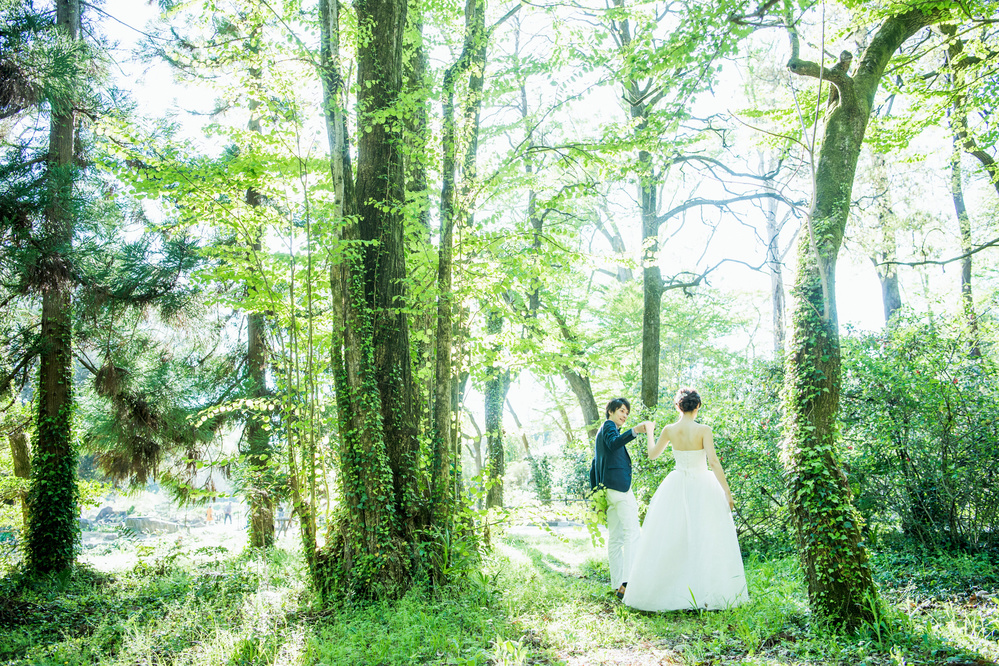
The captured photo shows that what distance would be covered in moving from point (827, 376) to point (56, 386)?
11287 mm

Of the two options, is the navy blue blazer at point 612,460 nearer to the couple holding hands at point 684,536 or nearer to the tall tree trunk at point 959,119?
the couple holding hands at point 684,536

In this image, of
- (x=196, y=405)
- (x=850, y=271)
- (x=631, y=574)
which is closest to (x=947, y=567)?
(x=631, y=574)

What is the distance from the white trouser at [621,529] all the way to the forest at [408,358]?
0.29m

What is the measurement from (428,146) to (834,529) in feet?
18.1

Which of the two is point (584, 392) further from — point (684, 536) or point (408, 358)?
point (684, 536)

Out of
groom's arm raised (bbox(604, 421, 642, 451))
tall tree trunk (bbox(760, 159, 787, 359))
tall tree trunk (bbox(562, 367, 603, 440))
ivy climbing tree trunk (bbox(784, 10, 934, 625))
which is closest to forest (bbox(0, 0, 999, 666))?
ivy climbing tree trunk (bbox(784, 10, 934, 625))

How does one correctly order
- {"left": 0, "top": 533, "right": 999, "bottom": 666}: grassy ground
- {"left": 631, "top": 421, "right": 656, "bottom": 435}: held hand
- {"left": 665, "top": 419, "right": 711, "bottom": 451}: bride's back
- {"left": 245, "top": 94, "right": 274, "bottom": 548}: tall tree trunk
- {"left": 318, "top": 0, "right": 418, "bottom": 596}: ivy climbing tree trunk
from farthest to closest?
{"left": 245, "top": 94, "right": 274, "bottom": 548}: tall tree trunk, {"left": 318, "top": 0, "right": 418, "bottom": 596}: ivy climbing tree trunk, {"left": 631, "top": 421, "right": 656, "bottom": 435}: held hand, {"left": 665, "top": 419, "right": 711, "bottom": 451}: bride's back, {"left": 0, "top": 533, "right": 999, "bottom": 666}: grassy ground

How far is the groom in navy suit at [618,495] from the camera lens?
18.4 ft

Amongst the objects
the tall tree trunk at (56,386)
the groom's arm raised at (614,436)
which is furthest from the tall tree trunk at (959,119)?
the tall tree trunk at (56,386)

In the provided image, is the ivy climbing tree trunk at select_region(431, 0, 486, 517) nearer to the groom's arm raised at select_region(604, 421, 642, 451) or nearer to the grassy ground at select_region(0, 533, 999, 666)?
the grassy ground at select_region(0, 533, 999, 666)

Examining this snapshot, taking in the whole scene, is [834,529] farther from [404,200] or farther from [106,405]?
[106,405]

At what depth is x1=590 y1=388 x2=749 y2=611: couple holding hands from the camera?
490cm

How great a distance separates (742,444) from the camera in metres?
7.52

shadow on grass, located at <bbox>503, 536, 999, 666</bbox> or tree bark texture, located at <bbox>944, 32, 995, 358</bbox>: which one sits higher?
tree bark texture, located at <bbox>944, 32, 995, 358</bbox>
